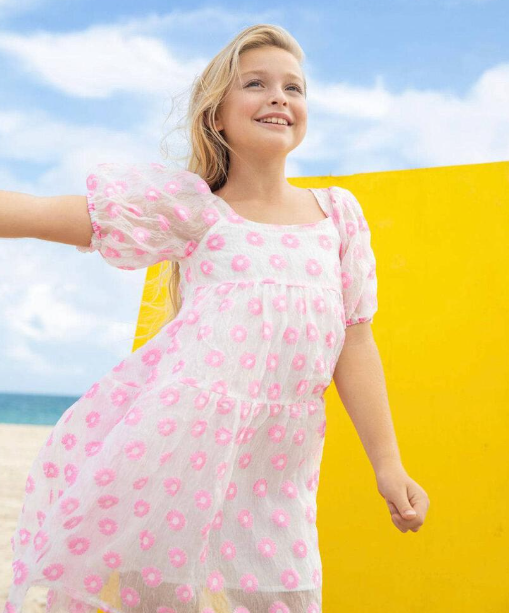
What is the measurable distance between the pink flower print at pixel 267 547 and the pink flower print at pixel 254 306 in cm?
42

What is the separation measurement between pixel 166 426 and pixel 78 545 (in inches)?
9.8

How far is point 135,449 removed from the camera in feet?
4.20

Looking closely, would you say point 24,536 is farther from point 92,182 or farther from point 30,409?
point 30,409

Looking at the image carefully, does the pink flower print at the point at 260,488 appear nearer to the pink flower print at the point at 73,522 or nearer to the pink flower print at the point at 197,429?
the pink flower print at the point at 197,429

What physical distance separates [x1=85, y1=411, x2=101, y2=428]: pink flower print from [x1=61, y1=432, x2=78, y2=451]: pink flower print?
1.6 inches

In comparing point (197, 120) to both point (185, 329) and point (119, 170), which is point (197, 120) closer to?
point (119, 170)

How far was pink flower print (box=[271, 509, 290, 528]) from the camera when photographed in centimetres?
139

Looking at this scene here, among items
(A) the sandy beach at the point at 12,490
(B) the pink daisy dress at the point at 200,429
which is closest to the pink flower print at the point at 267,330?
(B) the pink daisy dress at the point at 200,429

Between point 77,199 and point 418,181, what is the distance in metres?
1.35

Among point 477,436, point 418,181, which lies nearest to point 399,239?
point 418,181

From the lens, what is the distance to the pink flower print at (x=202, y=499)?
129cm

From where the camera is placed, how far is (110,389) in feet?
4.80

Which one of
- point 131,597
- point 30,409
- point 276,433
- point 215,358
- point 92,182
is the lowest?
point 131,597

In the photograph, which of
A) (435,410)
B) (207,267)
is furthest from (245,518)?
(435,410)
